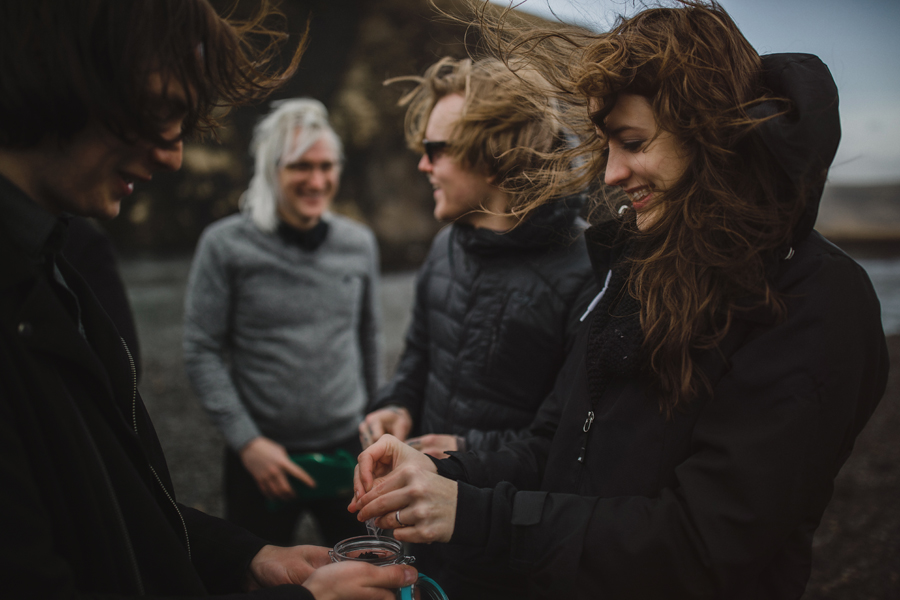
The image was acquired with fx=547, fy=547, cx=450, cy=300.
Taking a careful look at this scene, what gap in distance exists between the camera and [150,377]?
8500 mm

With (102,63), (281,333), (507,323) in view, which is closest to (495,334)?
(507,323)

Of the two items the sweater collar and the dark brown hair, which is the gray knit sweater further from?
the dark brown hair

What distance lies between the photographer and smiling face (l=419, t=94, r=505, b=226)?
2100mm

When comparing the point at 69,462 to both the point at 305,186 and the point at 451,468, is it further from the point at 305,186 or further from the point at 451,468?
the point at 305,186

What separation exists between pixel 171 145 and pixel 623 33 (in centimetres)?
114

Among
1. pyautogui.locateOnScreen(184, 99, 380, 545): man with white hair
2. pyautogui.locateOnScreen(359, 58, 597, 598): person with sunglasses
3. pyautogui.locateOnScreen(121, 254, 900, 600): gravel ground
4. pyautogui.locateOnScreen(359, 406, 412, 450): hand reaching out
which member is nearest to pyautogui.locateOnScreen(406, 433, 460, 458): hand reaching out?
pyautogui.locateOnScreen(359, 58, 597, 598): person with sunglasses

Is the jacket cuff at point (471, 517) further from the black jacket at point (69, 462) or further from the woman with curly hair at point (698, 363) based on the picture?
the black jacket at point (69, 462)

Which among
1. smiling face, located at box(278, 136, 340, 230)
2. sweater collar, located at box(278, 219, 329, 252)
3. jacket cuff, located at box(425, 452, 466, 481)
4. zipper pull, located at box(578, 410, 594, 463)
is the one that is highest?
smiling face, located at box(278, 136, 340, 230)

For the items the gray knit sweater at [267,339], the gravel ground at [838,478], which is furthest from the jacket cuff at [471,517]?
the gravel ground at [838,478]

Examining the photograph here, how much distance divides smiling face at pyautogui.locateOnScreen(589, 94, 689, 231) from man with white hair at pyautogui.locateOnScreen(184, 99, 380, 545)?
1.95 metres

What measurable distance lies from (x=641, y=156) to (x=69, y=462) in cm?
139

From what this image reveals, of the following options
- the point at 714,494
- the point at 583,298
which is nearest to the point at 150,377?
the point at 583,298

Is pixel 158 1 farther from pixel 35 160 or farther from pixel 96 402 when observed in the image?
pixel 96 402

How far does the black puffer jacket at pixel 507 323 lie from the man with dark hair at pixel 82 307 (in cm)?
84
